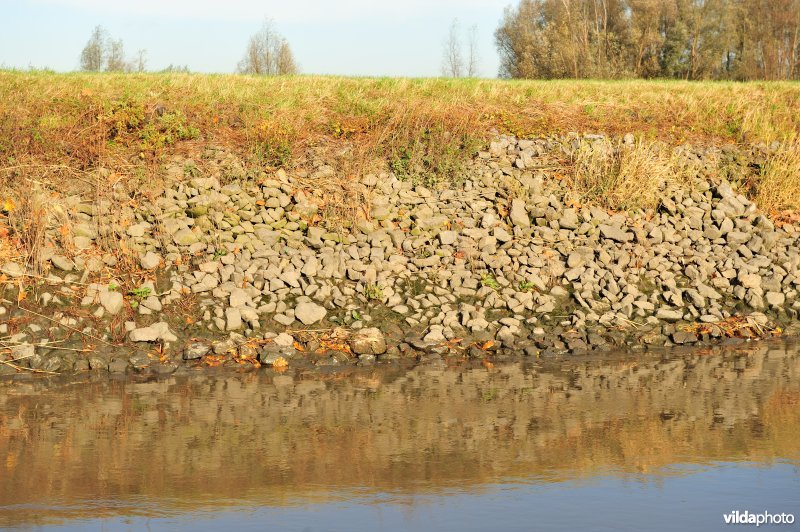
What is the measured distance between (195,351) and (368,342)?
2.18 meters

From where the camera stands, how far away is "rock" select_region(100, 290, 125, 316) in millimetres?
11398

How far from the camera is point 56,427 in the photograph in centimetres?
809

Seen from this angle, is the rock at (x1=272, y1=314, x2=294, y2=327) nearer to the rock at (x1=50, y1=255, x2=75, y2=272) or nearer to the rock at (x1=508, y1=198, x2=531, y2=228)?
the rock at (x1=50, y1=255, x2=75, y2=272)

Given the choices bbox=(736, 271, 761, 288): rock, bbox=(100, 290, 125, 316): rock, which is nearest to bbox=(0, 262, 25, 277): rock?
bbox=(100, 290, 125, 316): rock

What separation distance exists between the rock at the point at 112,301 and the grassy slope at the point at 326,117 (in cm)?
270

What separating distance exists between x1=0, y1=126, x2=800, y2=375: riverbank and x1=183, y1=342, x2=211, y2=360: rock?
1.4 inches

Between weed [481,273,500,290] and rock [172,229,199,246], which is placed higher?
rock [172,229,199,246]

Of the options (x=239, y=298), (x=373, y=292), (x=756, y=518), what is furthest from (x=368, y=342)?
(x=756, y=518)

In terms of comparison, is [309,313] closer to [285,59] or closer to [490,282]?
[490,282]

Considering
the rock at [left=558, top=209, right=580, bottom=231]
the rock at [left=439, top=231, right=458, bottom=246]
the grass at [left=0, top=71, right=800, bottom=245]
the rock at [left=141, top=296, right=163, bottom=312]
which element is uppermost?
the grass at [left=0, top=71, right=800, bottom=245]

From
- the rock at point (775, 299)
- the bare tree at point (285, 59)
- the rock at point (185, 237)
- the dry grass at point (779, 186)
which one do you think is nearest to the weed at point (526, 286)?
the rock at point (775, 299)

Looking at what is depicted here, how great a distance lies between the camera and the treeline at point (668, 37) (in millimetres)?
43188

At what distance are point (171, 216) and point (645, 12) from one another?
39.6m

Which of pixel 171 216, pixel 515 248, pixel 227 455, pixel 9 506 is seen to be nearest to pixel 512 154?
pixel 515 248
